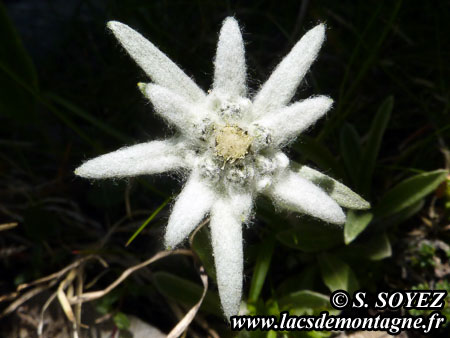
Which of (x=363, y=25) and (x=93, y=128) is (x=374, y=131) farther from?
(x=93, y=128)

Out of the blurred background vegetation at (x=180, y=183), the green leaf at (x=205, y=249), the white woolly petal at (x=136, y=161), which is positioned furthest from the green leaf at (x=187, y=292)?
the white woolly petal at (x=136, y=161)

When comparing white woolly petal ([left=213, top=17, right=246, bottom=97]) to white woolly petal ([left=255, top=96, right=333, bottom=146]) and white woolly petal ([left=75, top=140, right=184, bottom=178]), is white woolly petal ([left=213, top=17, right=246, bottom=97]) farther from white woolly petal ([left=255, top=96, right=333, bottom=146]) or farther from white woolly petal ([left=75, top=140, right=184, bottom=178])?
white woolly petal ([left=75, top=140, right=184, bottom=178])

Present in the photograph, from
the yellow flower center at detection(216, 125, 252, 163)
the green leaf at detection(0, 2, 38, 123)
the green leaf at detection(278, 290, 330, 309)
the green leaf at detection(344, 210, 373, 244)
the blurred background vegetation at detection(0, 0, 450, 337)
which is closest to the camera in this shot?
the yellow flower center at detection(216, 125, 252, 163)

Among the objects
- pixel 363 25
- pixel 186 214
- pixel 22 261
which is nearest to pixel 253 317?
pixel 186 214

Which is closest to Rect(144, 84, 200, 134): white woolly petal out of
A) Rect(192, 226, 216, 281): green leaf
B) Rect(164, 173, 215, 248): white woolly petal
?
Rect(164, 173, 215, 248): white woolly petal

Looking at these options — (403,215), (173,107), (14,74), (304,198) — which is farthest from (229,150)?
(14,74)
